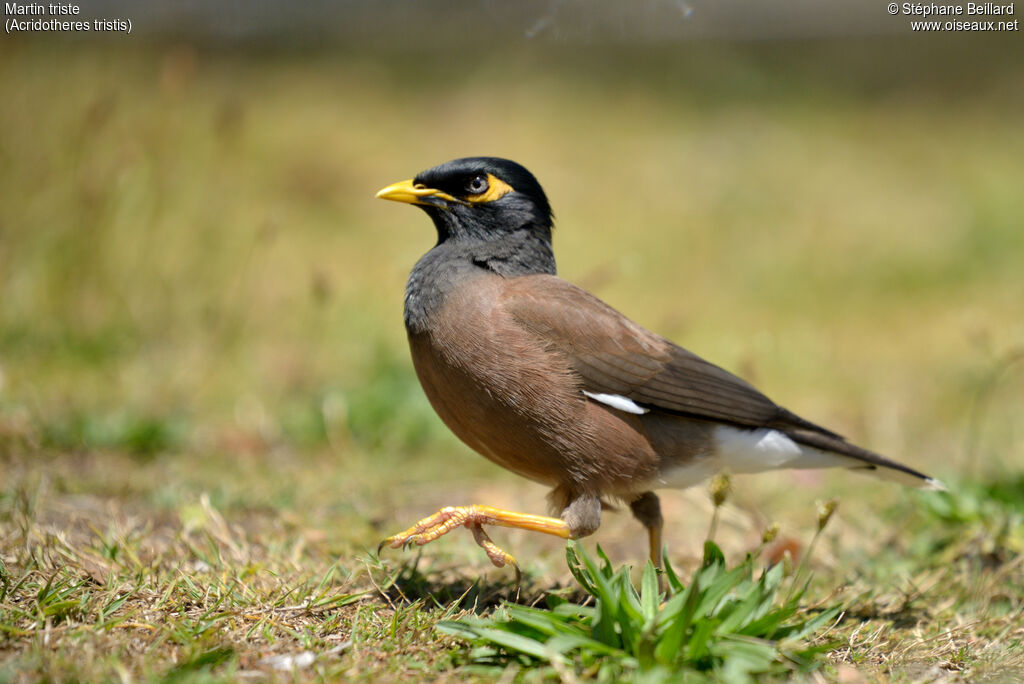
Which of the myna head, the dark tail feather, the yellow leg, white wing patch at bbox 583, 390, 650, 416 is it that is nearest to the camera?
the yellow leg

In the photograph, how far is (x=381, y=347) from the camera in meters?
6.46

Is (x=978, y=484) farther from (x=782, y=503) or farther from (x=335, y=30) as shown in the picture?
(x=335, y=30)

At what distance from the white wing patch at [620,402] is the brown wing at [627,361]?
0.02 m

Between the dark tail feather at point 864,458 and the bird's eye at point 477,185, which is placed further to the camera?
the bird's eye at point 477,185

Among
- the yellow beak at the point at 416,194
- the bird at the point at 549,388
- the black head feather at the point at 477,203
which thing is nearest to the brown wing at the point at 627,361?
the bird at the point at 549,388

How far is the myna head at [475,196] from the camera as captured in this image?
13.4 ft

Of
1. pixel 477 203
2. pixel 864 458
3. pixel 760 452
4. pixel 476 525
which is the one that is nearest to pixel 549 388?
pixel 476 525

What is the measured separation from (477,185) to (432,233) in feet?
18.1

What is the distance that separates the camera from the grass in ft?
10.6

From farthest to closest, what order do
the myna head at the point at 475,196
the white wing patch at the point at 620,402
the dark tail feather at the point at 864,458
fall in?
the myna head at the point at 475,196 → the dark tail feather at the point at 864,458 → the white wing patch at the point at 620,402

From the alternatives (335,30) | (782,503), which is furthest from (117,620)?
(335,30)

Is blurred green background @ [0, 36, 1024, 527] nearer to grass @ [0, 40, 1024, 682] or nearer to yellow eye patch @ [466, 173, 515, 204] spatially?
grass @ [0, 40, 1024, 682]

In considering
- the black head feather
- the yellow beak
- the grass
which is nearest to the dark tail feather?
the grass

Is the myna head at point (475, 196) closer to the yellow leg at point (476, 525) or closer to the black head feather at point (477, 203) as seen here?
the black head feather at point (477, 203)
